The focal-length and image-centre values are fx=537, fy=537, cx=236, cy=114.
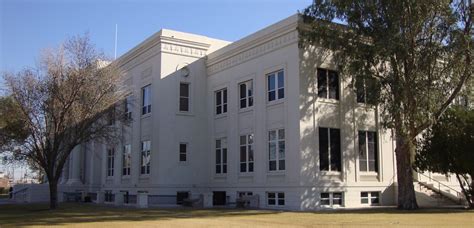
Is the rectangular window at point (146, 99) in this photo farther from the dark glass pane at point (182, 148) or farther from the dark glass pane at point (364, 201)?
the dark glass pane at point (364, 201)

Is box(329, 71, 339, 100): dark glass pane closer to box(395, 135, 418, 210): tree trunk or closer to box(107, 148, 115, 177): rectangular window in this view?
box(395, 135, 418, 210): tree trunk

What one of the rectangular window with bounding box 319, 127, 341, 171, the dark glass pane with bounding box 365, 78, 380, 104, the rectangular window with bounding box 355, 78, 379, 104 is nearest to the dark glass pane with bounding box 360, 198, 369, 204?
the rectangular window with bounding box 319, 127, 341, 171

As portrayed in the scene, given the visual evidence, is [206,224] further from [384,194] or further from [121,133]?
[121,133]

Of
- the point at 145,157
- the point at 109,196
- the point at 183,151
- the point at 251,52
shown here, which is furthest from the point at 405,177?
the point at 109,196

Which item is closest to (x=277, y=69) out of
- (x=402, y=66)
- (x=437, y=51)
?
(x=402, y=66)

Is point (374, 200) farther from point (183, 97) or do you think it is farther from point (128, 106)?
point (128, 106)

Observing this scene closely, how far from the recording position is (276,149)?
29375 mm

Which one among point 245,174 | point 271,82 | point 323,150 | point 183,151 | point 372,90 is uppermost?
point 271,82

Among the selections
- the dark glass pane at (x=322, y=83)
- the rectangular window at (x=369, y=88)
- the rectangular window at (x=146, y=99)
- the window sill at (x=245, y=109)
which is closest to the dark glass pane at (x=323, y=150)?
the dark glass pane at (x=322, y=83)

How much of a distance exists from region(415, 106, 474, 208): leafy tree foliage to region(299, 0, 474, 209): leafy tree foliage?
1.52 metres

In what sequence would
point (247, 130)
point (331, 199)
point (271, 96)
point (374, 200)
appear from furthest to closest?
point (247, 130)
point (271, 96)
point (374, 200)
point (331, 199)

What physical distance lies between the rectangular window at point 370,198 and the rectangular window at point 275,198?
14.8 feet

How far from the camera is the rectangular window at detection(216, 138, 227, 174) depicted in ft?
112

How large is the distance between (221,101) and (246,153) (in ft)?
16.0
